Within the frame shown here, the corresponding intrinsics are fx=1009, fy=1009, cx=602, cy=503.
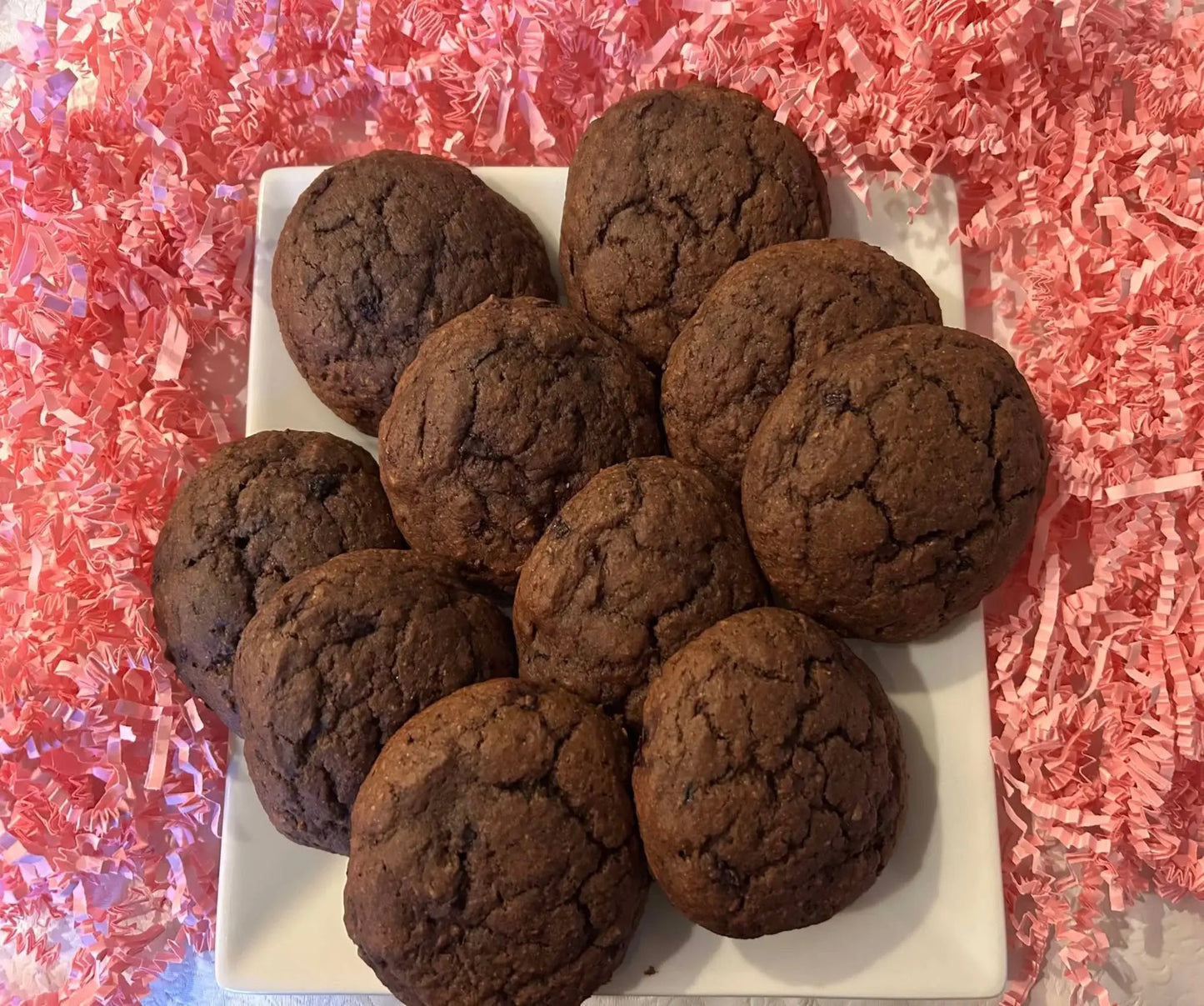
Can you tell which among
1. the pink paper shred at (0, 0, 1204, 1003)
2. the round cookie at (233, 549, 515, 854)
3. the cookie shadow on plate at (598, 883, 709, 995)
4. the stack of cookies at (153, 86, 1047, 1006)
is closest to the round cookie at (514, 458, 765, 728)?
the stack of cookies at (153, 86, 1047, 1006)

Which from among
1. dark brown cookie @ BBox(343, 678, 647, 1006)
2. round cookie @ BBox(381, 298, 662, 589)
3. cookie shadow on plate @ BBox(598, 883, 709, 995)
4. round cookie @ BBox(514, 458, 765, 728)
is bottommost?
cookie shadow on plate @ BBox(598, 883, 709, 995)

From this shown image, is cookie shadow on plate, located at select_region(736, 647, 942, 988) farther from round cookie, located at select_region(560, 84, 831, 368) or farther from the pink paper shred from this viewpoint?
round cookie, located at select_region(560, 84, 831, 368)

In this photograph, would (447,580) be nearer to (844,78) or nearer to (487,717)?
(487,717)

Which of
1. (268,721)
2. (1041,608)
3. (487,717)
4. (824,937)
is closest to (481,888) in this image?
(487,717)

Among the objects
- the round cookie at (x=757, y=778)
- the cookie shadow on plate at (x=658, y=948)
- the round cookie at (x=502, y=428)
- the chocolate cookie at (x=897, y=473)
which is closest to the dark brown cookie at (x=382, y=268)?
the round cookie at (x=502, y=428)

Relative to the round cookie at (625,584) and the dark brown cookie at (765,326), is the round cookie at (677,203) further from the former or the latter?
the round cookie at (625,584)

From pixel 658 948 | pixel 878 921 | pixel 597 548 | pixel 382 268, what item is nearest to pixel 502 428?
pixel 597 548
